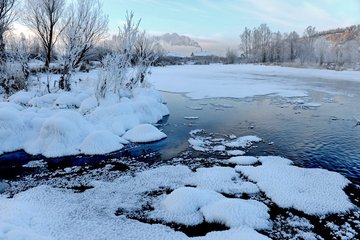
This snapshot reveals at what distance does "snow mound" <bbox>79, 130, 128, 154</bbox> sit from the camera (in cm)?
942

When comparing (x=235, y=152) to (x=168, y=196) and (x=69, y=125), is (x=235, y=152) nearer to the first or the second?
(x=168, y=196)

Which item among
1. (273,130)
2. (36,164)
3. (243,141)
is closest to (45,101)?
(36,164)

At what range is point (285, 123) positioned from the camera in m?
13.1

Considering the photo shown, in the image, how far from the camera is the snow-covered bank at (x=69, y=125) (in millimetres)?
9578

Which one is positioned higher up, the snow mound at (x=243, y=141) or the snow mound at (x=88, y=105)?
the snow mound at (x=88, y=105)

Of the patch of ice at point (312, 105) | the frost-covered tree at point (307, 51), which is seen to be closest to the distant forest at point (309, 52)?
the frost-covered tree at point (307, 51)

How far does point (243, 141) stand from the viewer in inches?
411

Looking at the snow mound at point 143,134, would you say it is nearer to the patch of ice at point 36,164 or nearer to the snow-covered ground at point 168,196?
the snow-covered ground at point 168,196

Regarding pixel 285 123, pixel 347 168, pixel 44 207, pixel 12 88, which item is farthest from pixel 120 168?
pixel 12 88

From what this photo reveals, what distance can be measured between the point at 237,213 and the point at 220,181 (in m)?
1.62

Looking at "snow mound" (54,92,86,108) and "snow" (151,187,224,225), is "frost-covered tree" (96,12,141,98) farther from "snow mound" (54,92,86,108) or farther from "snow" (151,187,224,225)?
"snow" (151,187,224,225)

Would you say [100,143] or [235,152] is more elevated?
[100,143]

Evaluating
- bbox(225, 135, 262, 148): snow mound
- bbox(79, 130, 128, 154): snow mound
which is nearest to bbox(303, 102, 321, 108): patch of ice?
bbox(225, 135, 262, 148): snow mound

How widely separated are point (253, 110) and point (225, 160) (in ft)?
25.6
